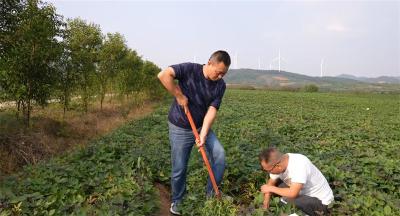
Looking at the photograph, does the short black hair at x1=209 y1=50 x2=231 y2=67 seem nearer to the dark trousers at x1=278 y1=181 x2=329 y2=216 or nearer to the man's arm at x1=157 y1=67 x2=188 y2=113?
the man's arm at x1=157 y1=67 x2=188 y2=113

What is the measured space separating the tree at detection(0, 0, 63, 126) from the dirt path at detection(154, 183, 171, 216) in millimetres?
6643

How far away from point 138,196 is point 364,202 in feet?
9.80

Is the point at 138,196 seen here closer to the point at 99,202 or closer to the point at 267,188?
the point at 99,202

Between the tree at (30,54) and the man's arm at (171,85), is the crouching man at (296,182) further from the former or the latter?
the tree at (30,54)

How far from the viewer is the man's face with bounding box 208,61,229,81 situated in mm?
4988

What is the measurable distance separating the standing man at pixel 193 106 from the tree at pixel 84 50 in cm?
1295

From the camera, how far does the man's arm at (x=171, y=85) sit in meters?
4.97

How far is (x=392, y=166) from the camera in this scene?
6.87 metres

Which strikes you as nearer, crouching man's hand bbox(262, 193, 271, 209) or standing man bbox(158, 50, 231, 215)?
standing man bbox(158, 50, 231, 215)

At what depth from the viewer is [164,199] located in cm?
633

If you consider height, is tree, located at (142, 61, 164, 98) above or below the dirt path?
above

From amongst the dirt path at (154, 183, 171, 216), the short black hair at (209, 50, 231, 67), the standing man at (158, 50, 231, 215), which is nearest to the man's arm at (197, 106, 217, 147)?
the standing man at (158, 50, 231, 215)

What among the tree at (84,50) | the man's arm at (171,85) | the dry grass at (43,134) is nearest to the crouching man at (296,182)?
the man's arm at (171,85)

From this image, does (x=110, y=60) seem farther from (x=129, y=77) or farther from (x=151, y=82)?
(x=151, y=82)
